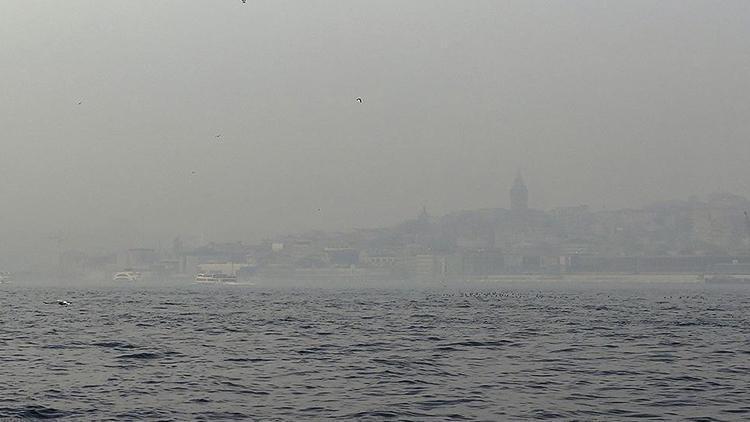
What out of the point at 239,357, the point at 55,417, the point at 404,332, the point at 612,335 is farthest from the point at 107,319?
the point at 55,417

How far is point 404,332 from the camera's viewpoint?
54688mm

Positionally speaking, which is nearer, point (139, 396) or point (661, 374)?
point (139, 396)

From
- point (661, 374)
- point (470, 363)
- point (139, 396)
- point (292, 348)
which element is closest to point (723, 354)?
point (661, 374)

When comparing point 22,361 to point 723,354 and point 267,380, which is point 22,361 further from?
point 723,354

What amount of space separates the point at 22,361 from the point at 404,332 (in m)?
24.4

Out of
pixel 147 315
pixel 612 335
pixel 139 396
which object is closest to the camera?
pixel 139 396

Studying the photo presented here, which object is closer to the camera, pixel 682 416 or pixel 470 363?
pixel 682 416

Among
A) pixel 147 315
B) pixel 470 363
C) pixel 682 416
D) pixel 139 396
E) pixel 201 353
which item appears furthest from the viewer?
pixel 147 315

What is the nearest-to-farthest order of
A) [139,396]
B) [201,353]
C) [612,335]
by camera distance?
1. [139,396]
2. [201,353]
3. [612,335]

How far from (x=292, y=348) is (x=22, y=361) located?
1298 cm

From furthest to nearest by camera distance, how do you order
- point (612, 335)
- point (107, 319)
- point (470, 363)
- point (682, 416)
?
point (107, 319) → point (612, 335) → point (470, 363) → point (682, 416)

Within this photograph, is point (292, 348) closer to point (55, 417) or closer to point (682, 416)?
point (55, 417)

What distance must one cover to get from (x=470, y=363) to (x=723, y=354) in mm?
13762

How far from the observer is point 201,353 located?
41.5 meters
